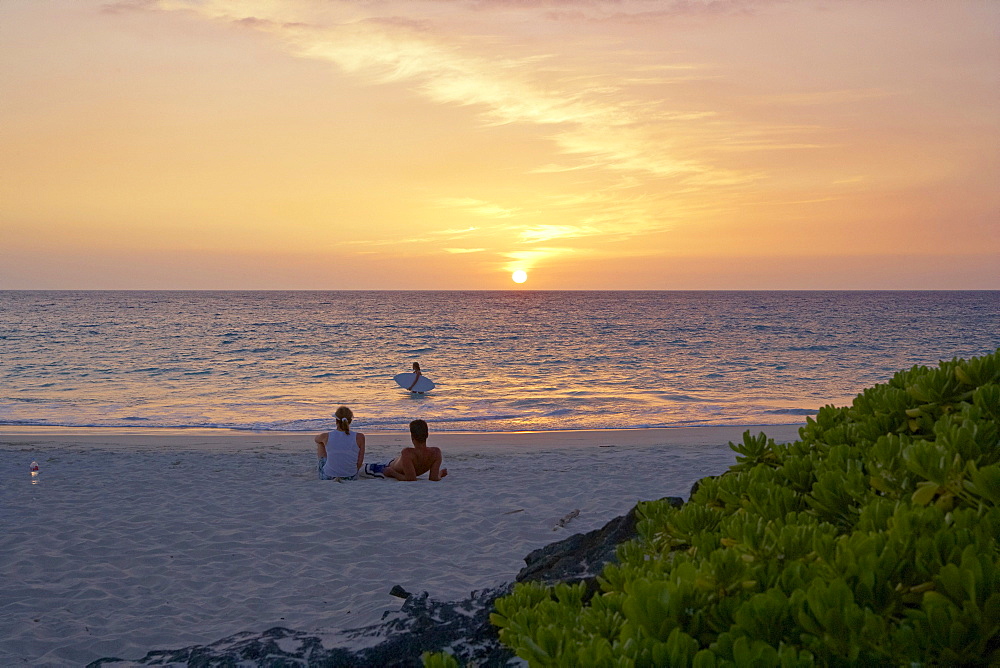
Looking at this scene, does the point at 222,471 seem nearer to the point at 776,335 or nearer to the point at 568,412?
the point at 568,412

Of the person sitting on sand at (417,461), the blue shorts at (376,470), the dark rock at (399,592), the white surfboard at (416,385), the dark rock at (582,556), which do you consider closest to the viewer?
the dark rock at (582,556)

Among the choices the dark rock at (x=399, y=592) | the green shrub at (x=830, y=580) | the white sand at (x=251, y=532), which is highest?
the green shrub at (x=830, y=580)

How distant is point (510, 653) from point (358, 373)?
87.9ft

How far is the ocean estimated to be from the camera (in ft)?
61.5

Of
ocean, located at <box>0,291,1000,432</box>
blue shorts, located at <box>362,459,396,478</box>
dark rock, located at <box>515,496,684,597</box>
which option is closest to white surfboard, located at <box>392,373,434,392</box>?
ocean, located at <box>0,291,1000,432</box>

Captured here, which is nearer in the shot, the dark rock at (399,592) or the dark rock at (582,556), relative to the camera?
the dark rock at (582,556)

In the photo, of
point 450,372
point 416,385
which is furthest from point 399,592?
point 450,372

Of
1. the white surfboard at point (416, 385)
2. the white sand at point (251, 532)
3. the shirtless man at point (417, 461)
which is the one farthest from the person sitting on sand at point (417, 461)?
the white surfboard at point (416, 385)

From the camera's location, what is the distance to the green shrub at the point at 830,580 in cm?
123

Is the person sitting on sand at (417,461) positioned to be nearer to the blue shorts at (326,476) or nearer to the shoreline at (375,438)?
the blue shorts at (326,476)

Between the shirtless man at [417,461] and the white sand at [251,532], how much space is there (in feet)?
0.71

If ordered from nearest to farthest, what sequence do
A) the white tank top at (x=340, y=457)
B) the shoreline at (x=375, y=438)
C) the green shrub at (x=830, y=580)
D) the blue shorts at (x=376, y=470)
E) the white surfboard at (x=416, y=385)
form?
the green shrub at (x=830, y=580), the white tank top at (x=340, y=457), the blue shorts at (x=376, y=470), the shoreline at (x=375, y=438), the white surfboard at (x=416, y=385)

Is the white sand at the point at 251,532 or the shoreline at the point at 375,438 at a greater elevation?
the white sand at the point at 251,532

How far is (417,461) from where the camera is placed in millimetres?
10023
